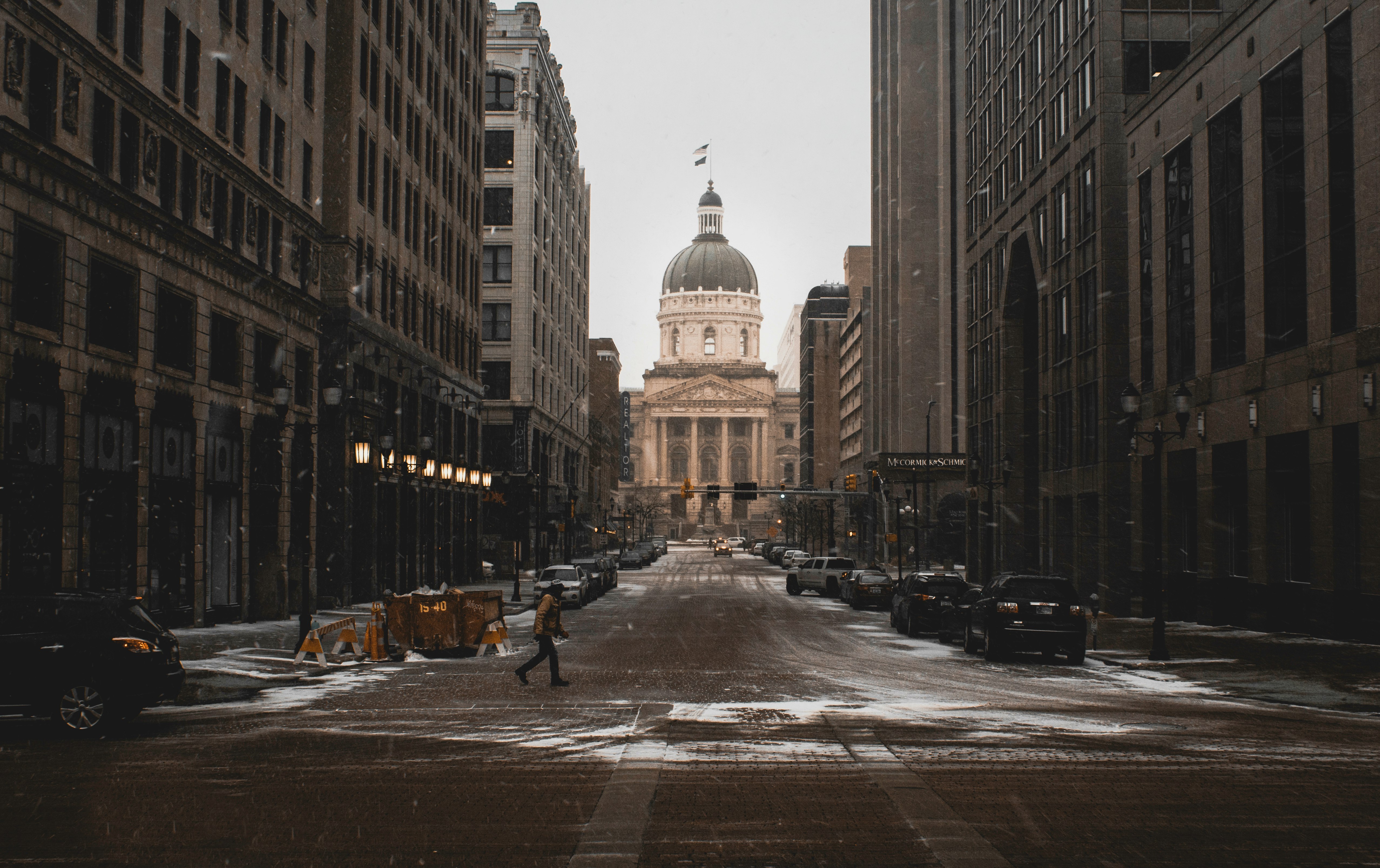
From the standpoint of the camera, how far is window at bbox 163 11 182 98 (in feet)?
96.3

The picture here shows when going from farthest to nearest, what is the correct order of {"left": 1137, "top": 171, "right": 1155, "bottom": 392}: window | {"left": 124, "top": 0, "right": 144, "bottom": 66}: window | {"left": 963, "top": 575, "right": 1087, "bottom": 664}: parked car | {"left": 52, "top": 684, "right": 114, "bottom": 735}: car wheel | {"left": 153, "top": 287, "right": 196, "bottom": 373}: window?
{"left": 1137, "top": 171, "right": 1155, "bottom": 392}: window, {"left": 153, "top": 287, "right": 196, "bottom": 373}: window, {"left": 124, "top": 0, "right": 144, "bottom": 66}: window, {"left": 963, "top": 575, "right": 1087, "bottom": 664}: parked car, {"left": 52, "top": 684, "right": 114, "bottom": 735}: car wheel

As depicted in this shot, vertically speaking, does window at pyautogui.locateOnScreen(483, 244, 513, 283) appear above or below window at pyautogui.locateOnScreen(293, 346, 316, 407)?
above

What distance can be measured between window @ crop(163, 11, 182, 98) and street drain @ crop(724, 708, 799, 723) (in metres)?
20.9

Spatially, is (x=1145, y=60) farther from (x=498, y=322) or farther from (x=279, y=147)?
(x=498, y=322)

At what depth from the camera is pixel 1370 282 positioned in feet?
90.0

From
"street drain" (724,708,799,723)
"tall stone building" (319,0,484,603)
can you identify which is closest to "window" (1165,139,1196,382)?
"tall stone building" (319,0,484,603)

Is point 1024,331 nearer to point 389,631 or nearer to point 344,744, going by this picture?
point 389,631

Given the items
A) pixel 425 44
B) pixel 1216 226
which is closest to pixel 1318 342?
pixel 1216 226

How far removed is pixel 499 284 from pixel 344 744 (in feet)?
207

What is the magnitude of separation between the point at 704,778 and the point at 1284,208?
86.5 feet

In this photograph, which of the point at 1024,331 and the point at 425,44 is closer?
the point at 425,44

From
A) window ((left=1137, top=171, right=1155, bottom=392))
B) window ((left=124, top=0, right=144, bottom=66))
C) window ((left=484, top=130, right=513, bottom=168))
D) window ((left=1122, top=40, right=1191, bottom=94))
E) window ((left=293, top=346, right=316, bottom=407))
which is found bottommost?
window ((left=293, top=346, right=316, bottom=407))

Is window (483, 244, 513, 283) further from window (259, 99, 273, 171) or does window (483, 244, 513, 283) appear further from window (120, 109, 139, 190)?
window (120, 109, 139, 190)

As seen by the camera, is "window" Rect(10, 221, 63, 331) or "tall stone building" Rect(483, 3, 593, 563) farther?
"tall stone building" Rect(483, 3, 593, 563)
